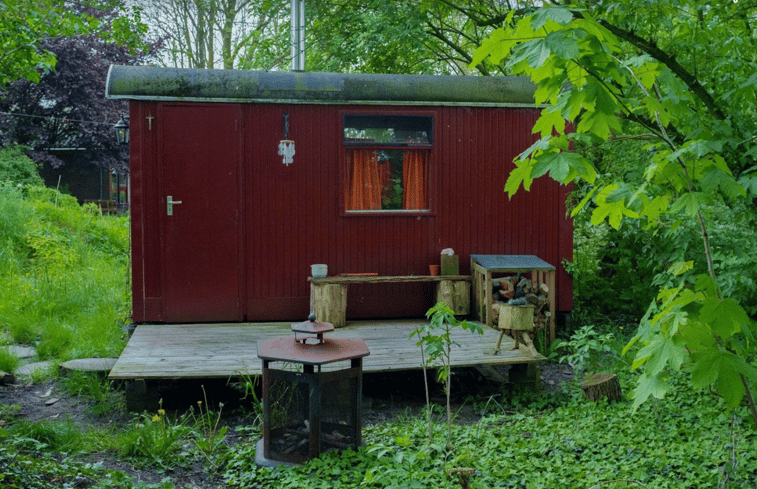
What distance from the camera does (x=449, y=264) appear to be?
736 centimetres

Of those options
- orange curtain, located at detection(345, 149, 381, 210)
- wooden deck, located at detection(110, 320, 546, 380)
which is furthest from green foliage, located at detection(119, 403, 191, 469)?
orange curtain, located at detection(345, 149, 381, 210)

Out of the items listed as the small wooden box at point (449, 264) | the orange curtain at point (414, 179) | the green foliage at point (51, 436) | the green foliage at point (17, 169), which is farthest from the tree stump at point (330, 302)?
the green foliage at point (17, 169)

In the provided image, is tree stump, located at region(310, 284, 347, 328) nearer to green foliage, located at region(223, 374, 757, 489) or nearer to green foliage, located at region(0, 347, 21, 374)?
green foliage, located at region(223, 374, 757, 489)

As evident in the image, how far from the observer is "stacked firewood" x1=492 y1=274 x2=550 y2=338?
23.2ft

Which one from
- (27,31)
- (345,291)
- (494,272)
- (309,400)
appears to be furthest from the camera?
(494,272)

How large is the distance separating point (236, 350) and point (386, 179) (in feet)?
8.39

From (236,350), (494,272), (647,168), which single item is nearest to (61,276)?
(236,350)

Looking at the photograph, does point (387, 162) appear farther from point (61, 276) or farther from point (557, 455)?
point (61, 276)

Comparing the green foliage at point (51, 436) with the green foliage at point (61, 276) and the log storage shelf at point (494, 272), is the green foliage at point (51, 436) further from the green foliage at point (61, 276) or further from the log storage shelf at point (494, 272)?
the log storage shelf at point (494, 272)

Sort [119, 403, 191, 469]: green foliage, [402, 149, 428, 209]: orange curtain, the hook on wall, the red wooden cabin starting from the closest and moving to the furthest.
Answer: [119, 403, 191, 469]: green foliage < the red wooden cabin < the hook on wall < [402, 149, 428, 209]: orange curtain

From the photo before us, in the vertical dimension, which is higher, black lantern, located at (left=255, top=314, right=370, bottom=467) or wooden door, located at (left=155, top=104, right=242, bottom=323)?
wooden door, located at (left=155, top=104, right=242, bottom=323)

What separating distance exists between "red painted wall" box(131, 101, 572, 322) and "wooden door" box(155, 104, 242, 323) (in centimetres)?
3

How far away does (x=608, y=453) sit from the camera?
14.1 ft

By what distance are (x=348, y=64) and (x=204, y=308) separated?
6.13m
